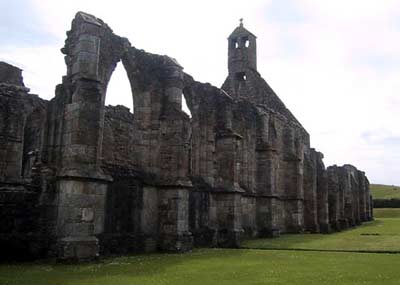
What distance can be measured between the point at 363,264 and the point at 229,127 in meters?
8.97

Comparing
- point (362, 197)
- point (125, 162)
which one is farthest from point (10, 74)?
point (362, 197)

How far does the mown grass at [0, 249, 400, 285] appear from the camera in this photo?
8422 mm

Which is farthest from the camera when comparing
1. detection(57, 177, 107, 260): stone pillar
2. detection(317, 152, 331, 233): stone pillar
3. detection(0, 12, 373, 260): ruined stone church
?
detection(317, 152, 331, 233): stone pillar

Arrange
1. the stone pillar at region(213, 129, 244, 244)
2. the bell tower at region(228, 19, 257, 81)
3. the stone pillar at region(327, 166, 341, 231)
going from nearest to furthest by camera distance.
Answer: the stone pillar at region(213, 129, 244, 244) < the stone pillar at region(327, 166, 341, 231) < the bell tower at region(228, 19, 257, 81)

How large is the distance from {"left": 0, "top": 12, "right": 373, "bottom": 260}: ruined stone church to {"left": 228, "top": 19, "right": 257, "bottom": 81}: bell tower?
9388 mm

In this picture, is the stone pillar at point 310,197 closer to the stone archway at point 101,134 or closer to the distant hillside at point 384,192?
the stone archway at point 101,134

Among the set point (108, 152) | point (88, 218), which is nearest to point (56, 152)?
point (88, 218)

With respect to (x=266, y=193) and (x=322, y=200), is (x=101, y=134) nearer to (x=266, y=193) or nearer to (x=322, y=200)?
(x=266, y=193)

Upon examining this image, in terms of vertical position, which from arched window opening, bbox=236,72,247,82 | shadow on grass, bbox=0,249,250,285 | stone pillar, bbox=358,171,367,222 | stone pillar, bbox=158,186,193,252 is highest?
arched window opening, bbox=236,72,247,82

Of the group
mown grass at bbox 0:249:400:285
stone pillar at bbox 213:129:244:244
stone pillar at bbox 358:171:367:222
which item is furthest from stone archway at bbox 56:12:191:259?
stone pillar at bbox 358:171:367:222

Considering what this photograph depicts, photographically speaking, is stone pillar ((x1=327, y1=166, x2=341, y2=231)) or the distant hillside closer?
stone pillar ((x1=327, y1=166, x2=341, y2=231))

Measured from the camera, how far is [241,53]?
33500 millimetres

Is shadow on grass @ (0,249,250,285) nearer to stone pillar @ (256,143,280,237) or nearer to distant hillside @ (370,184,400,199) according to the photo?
stone pillar @ (256,143,280,237)

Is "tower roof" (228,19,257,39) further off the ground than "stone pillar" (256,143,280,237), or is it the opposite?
"tower roof" (228,19,257,39)
